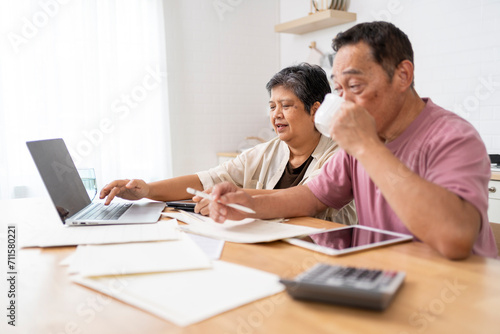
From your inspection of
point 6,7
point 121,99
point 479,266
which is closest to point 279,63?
point 121,99

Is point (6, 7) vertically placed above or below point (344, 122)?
above

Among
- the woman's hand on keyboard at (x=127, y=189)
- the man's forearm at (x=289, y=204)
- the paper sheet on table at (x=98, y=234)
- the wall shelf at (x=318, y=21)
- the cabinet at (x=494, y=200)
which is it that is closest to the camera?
the paper sheet on table at (x=98, y=234)

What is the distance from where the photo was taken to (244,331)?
613 millimetres

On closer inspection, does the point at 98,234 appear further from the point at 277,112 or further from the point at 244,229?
the point at 277,112

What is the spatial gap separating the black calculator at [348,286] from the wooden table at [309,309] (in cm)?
2

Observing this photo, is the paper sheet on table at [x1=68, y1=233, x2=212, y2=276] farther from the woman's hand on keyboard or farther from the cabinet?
the cabinet

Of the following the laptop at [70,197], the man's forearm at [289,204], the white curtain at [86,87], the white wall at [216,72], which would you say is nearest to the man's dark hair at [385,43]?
the man's forearm at [289,204]

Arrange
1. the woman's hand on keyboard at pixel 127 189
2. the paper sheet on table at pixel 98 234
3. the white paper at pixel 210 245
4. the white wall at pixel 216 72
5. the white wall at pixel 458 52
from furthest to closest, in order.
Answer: the white wall at pixel 216 72 < the white wall at pixel 458 52 < the woman's hand on keyboard at pixel 127 189 < the paper sheet on table at pixel 98 234 < the white paper at pixel 210 245

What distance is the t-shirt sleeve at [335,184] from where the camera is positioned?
56.9 inches

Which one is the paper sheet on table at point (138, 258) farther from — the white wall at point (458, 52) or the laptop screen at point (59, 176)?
the white wall at point (458, 52)

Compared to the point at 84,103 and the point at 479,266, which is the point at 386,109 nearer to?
the point at 479,266

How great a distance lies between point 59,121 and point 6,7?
0.85 m

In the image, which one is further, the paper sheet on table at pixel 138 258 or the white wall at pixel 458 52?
the white wall at pixel 458 52

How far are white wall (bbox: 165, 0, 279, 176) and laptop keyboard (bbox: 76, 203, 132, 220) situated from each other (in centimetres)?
234
